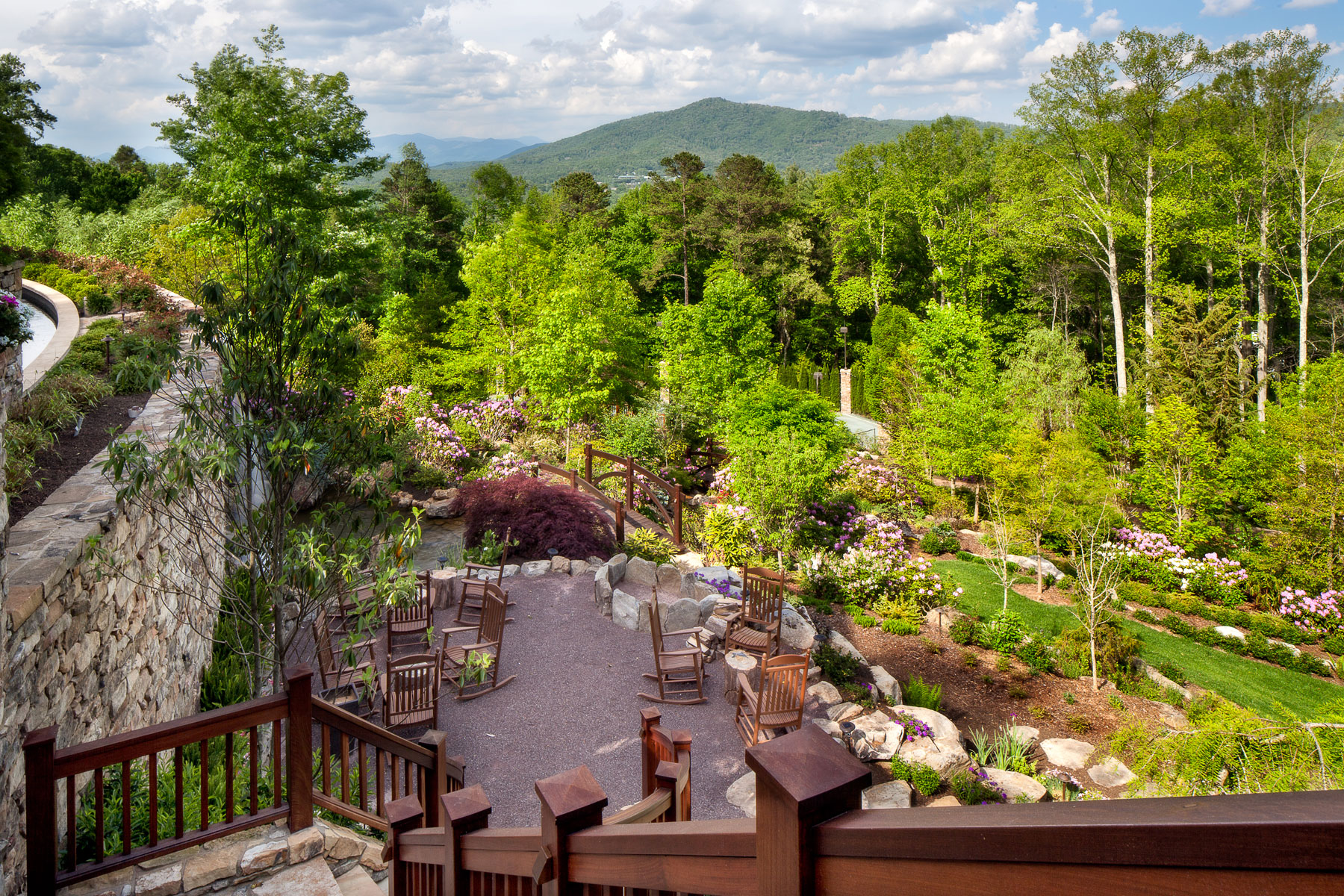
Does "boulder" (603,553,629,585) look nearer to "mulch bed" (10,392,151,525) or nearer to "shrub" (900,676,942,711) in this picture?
"shrub" (900,676,942,711)

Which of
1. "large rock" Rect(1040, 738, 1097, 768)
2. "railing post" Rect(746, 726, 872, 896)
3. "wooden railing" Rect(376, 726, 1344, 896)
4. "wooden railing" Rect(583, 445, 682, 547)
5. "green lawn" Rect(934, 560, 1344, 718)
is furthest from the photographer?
"wooden railing" Rect(583, 445, 682, 547)

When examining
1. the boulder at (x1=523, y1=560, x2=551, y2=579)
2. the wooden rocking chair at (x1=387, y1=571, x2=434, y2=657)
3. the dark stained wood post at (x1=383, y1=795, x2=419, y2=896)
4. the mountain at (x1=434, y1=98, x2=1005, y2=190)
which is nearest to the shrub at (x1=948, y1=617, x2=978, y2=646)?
the boulder at (x1=523, y1=560, x2=551, y2=579)

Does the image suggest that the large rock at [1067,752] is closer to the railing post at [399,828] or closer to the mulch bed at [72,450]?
the railing post at [399,828]

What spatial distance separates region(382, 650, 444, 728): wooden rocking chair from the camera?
6.56 meters

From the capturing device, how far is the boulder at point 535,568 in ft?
35.1

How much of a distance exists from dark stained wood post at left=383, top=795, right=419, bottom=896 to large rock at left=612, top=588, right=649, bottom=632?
19.5ft

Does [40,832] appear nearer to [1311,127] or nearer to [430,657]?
[430,657]

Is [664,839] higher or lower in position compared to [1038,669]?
higher

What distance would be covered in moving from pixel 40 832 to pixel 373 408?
47.3 ft

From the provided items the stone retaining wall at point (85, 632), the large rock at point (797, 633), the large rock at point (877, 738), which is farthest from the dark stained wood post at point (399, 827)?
the large rock at point (797, 633)

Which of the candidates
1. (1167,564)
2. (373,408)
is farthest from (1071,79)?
(373,408)

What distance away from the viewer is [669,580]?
34.5ft

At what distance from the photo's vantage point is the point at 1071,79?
22.5 meters

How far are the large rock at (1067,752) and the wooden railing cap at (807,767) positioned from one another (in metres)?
8.21
